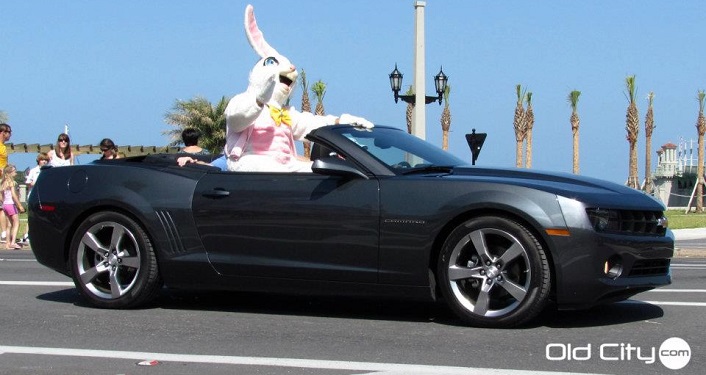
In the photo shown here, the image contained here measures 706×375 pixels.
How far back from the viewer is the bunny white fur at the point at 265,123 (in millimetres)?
8336

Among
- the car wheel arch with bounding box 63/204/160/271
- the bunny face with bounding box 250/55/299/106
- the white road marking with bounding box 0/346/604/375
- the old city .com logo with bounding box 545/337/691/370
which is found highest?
the bunny face with bounding box 250/55/299/106

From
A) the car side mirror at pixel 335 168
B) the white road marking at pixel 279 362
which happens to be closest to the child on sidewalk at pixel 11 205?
the car side mirror at pixel 335 168

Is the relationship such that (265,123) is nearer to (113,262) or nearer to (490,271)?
(113,262)

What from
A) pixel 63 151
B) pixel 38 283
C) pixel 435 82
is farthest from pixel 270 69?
pixel 435 82

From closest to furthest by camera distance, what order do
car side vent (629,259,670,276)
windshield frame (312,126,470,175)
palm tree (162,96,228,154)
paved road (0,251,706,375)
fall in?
paved road (0,251,706,375)
car side vent (629,259,670,276)
windshield frame (312,126,470,175)
palm tree (162,96,228,154)

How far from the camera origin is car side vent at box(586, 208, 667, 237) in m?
6.72

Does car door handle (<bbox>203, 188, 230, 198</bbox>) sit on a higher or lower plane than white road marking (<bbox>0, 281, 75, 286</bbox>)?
higher

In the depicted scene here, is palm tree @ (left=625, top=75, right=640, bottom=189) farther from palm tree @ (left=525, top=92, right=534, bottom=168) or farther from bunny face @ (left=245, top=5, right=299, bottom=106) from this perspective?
bunny face @ (left=245, top=5, right=299, bottom=106)

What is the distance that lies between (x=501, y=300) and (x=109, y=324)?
8.42 ft

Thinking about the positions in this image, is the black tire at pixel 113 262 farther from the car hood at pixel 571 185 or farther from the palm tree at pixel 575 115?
the palm tree at pixel 575 115

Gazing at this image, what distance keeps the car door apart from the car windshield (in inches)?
13.0

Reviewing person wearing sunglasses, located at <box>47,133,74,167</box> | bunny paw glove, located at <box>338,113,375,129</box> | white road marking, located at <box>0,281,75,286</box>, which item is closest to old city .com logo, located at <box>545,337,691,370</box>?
bunny paw glove, located at <box>338,113,375,129</box>

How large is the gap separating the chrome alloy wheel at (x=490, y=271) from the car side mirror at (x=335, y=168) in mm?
842

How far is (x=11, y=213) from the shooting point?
1716cm
